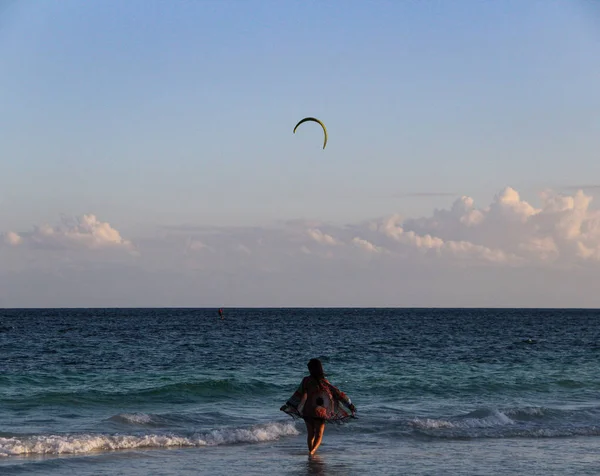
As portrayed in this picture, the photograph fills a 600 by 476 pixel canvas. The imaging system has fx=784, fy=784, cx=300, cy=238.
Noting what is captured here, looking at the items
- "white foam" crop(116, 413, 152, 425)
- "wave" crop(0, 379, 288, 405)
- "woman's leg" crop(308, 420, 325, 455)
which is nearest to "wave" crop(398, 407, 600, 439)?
"woman's leg" crop(308, 420, 325, 455)

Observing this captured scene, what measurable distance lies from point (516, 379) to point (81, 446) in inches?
676

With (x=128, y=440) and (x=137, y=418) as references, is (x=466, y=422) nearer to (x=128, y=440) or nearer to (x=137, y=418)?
(x=137, y=418)

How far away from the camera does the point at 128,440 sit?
15305 mm

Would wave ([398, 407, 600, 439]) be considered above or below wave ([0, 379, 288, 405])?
above

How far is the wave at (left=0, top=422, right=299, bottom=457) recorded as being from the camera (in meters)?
14.4

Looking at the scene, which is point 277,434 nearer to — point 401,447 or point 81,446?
point 401,447

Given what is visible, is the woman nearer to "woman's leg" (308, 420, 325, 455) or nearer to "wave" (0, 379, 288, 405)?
"woman's leg" (308, 420, 325, 455)

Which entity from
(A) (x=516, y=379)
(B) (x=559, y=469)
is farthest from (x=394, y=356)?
(B) (x=559, y=469)

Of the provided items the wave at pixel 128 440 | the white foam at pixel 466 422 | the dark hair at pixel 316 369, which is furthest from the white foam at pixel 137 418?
the white foam at pixel 466 422

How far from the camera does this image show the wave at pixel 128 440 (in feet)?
47.3

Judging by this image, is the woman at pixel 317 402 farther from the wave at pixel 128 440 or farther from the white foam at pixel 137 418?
the white foam at pixel 137 418

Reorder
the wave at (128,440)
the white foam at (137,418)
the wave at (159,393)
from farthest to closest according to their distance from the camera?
1. the wave at (159,393)
2. the white foam at (137,418)
3. the wave at (128,440)

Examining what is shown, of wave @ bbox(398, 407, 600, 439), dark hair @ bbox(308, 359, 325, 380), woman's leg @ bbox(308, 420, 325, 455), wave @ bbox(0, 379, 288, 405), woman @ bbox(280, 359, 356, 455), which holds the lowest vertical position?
wave @ bbox(0, 379, 288, 405)

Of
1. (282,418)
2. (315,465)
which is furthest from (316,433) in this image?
(282,418)
